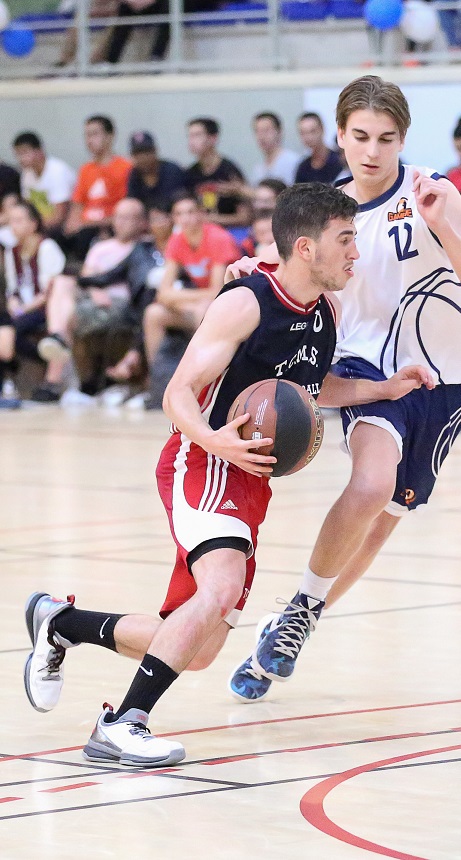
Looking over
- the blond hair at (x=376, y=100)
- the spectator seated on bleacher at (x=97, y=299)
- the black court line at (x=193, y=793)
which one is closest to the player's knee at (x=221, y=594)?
the black court line at (x=193, y=793)

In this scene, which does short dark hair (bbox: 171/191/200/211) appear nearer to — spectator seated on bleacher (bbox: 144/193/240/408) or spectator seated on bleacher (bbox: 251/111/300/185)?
spectator seated on bleacher (bbox: 144/193/240/408)

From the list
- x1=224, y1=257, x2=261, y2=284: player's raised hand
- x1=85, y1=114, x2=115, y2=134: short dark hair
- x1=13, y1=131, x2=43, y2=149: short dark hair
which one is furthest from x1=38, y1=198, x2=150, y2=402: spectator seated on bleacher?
x1=224, y1=257, x2=261, y2=284: player's raised hand

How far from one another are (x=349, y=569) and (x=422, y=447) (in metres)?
0.46

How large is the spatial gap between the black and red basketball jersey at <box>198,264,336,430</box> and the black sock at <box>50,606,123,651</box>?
609 millimetres

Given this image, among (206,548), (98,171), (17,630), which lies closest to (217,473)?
(206,548)

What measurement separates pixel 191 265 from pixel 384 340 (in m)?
8.99

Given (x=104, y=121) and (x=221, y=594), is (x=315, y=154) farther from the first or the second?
(x=221, y=594)

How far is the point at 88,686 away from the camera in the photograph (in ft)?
15.5

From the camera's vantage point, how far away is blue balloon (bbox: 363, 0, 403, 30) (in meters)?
15.3

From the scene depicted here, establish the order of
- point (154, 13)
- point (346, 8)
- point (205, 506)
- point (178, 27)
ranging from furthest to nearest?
point (154, 13) < point (178, 27) < point (346, 8) < point (205, 506)

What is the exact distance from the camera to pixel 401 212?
5.02 m

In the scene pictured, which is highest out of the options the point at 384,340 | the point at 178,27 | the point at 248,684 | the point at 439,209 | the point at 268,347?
the point at 439,209

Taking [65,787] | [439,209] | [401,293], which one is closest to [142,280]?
[401,293]

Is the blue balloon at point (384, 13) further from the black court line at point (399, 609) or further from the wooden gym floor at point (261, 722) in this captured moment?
the black court line at point (399, 609)
